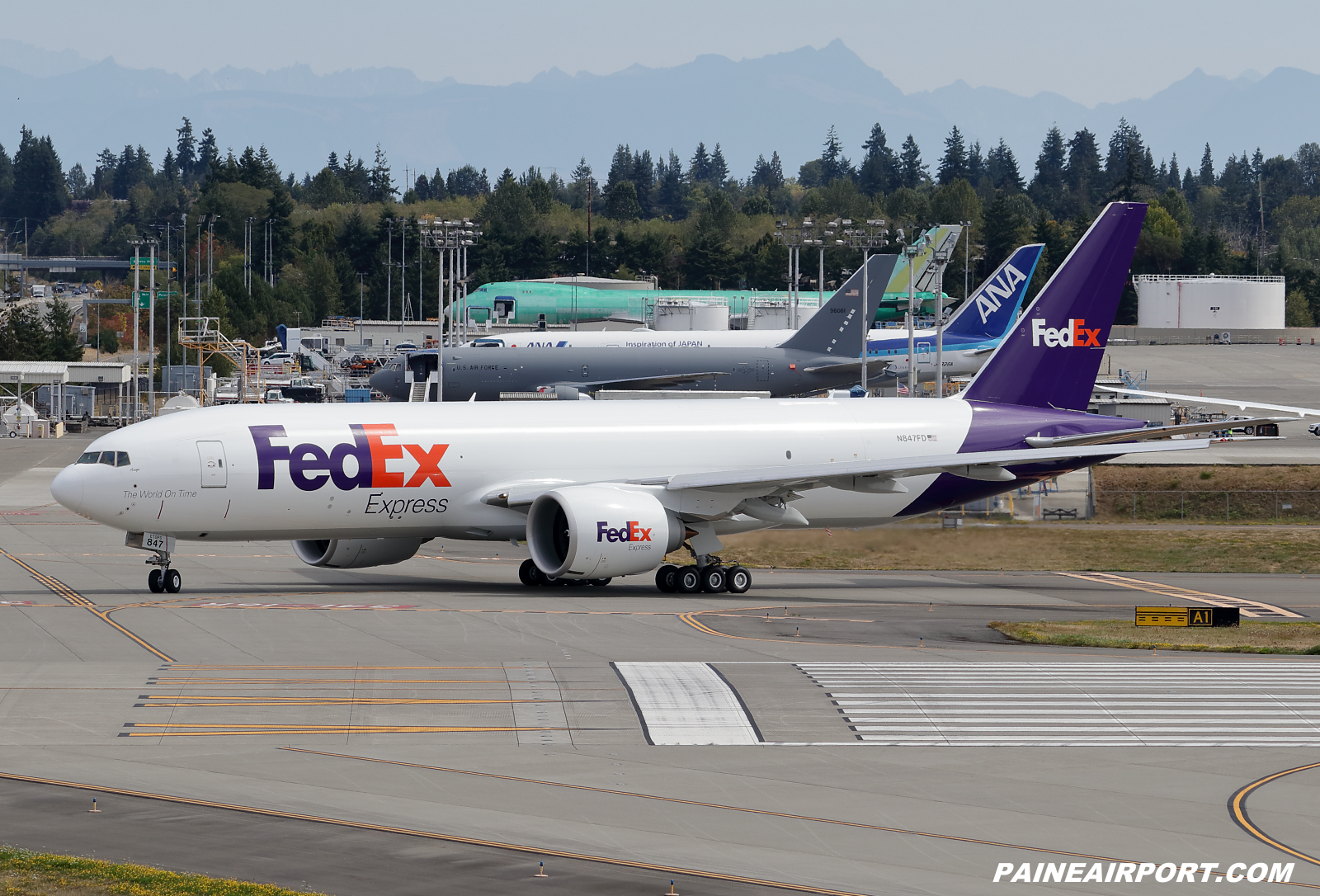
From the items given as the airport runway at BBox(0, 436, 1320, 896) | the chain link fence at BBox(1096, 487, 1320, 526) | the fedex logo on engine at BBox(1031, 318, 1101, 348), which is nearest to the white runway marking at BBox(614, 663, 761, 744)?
the airport runway at BBox(0, 436, 1320, 896)

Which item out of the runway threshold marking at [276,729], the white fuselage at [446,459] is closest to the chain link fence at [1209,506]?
the white fuselage at [446,459]

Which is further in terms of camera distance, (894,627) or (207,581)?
(207,581)

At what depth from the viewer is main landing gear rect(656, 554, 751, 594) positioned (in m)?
40.2

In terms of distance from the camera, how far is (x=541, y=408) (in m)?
41.5

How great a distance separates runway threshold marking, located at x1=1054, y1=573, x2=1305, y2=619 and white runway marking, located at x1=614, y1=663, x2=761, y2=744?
1710cm

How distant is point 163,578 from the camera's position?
37.6m

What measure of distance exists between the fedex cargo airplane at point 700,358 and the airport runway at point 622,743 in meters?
55.1

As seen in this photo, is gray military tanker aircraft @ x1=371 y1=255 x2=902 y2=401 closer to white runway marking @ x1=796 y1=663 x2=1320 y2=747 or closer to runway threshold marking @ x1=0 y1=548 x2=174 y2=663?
runway threshold marking @ x1=0 y1=548 x2=174 y2=663

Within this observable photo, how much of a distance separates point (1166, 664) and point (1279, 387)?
107 metres

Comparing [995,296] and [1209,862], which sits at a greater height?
[995,296]

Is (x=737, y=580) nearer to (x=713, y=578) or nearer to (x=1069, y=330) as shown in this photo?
(x=713, y=578)

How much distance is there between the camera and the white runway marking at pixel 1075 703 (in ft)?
74.6

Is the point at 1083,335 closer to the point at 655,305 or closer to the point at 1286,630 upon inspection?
the point at 1286,630

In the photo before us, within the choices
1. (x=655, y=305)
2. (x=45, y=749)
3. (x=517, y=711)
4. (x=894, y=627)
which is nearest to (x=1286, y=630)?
(x=894, y=627)
